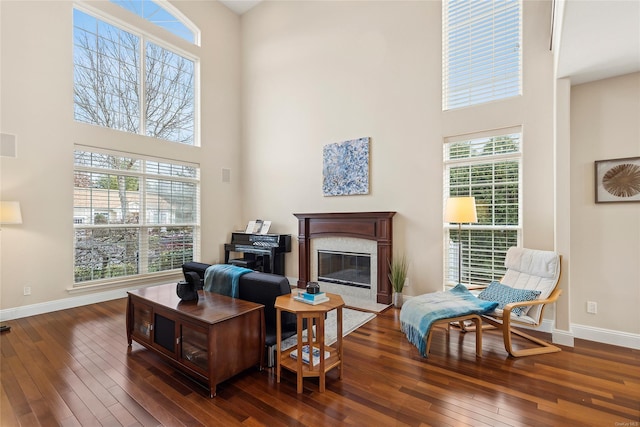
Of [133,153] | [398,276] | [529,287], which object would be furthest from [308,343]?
[133,153]

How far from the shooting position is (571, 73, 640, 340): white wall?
10.0 ft

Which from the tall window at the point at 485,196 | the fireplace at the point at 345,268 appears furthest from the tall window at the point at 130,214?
the tall window at the point at 485,196

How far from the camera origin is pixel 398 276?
172 inches

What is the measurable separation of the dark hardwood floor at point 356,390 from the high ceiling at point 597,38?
Answer: 2818 mm

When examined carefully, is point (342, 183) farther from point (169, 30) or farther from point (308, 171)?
point (169, 30)

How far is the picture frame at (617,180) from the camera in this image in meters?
3.03

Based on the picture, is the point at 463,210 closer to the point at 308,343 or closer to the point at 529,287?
the point at 529,287

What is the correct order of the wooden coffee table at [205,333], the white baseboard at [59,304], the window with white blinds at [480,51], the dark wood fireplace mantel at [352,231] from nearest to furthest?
1. the wooden coffee table at [205,333]
2. the window with white blinds at [480,51]
3. the white baseboard at [59,304]
4. the dark wood fireplace mantel at [352,231]

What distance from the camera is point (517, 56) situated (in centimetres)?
370

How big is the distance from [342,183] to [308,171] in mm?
846

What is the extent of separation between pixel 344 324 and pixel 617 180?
3.37m

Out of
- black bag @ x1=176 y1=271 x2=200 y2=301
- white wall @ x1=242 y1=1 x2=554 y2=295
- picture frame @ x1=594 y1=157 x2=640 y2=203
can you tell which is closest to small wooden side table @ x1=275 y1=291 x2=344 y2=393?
black bag @ x1=176 y1=271 x2=200 y2=301

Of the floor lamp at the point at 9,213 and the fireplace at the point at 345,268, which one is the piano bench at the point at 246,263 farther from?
the floor lamp at the point at 9,213

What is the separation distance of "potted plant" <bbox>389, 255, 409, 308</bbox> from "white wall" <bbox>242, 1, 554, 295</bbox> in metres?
0.13
